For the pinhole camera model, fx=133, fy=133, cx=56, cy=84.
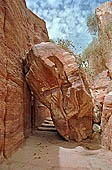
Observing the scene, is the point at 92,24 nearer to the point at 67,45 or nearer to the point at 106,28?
the point at 106,28

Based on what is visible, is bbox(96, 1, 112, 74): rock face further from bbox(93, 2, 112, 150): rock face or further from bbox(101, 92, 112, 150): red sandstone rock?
bbox(101, 92, 112, 150): red sandstone rock

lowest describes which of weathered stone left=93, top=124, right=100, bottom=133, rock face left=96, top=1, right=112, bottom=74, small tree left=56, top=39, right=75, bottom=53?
weathered stone left=93, top=124, right=100, bottom=133

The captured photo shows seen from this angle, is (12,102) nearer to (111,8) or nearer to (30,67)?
(30,67)

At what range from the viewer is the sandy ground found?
3828 millimetres

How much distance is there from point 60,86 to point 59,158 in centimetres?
312

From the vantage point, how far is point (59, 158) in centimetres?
447

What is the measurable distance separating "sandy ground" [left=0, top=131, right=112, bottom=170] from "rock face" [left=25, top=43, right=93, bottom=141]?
928 mm

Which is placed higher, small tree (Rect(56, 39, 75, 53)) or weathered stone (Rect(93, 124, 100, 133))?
small tree (Rect(56, 39, 75, 53))

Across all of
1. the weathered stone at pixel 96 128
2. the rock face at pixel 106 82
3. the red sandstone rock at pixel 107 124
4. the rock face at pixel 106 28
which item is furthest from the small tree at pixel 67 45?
the weathered stone at pixel 96 128

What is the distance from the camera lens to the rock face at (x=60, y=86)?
618 centimetres

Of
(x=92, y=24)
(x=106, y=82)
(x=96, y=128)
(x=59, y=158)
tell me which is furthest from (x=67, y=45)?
(x=92, y=24)

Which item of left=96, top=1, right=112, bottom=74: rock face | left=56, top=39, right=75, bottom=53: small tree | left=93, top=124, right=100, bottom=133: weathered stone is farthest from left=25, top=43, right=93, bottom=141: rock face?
left=96, top=1, right=112, bottom=74: rock face

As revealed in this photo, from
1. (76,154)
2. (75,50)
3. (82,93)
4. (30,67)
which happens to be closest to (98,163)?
(76,154)

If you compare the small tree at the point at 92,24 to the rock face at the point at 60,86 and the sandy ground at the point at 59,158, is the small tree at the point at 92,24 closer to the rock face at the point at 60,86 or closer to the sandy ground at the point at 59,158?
the rock face at the point at 60,86
